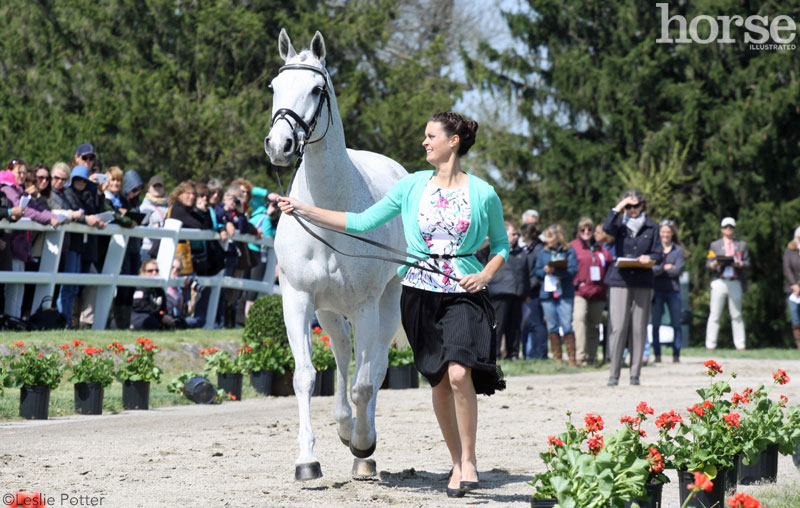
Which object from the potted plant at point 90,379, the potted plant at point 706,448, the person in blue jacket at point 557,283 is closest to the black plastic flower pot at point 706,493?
the potted plant at point 706,448

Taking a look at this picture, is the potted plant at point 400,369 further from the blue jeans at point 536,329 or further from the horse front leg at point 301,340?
the horse front leg at point 301,340

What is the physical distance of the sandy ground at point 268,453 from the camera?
6.07 meters

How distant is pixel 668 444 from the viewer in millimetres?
5586

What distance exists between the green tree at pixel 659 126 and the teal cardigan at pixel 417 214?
952 inches

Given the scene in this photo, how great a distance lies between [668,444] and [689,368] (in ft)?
38.5

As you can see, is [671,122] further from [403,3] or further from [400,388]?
[400,388]

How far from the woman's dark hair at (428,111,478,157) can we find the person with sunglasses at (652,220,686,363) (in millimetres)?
11770

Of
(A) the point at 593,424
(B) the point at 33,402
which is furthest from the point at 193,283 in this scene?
(A) the point at 593,424

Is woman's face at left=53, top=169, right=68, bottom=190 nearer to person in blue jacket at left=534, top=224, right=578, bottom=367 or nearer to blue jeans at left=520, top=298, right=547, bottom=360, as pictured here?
person in blue jacket at left=534, top=224, right=578, bottom=367

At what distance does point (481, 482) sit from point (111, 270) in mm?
8210

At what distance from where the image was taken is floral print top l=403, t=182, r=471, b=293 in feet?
20.6

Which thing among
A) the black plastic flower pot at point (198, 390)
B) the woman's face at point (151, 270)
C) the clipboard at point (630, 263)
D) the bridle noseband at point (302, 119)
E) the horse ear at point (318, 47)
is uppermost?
the horse ear at point (318, 47)

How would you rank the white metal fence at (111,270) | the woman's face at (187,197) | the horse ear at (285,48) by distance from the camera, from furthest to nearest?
the woman's face at (187,197) < the white metal fence at (111,270) < the horse ear at (285,48)

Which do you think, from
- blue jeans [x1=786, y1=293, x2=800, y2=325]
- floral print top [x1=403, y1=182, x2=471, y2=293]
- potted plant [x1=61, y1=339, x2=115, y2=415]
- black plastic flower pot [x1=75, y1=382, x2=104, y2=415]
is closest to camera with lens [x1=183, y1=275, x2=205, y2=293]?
potted plant [x1=61, y1=339, x2=115, y2=415]
